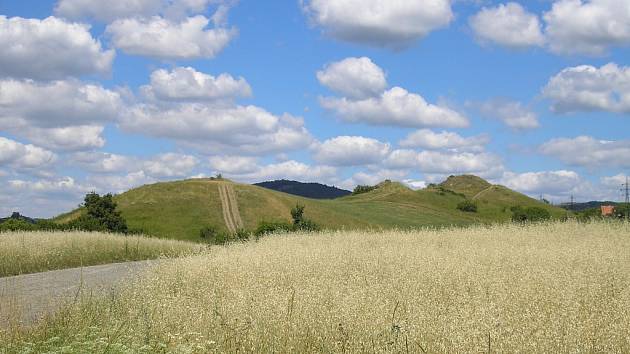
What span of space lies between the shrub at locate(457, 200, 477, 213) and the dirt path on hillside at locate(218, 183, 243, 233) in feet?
185

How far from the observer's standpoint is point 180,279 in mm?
13109

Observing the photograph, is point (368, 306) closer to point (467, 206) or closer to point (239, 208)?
point (239, 208)

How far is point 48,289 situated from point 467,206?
113 m

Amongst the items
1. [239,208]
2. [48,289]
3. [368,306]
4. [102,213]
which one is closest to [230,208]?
[239,208]

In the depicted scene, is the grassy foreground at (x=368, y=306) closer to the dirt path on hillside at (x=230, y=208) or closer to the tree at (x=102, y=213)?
the tree at (x=102, y=213)

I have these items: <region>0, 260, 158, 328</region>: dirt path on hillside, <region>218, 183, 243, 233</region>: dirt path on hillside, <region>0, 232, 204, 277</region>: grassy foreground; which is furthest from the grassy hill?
<region>0, 260, 158, 328</region>: dirt path on hillside

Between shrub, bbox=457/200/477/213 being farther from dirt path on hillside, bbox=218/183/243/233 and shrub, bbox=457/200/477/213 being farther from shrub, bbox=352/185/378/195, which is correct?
dirt path on hillside, bbox=218/183/243/233

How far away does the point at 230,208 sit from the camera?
7619 cm

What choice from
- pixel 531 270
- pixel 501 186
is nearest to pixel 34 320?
pixel 531 270

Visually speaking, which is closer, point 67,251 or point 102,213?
point 67,251

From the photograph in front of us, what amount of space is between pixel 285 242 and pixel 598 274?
11.7m

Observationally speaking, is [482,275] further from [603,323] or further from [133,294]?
[133,294]

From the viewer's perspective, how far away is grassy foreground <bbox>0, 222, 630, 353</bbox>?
7016mm

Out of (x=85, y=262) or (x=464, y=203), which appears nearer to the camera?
(x=85, y=262)
